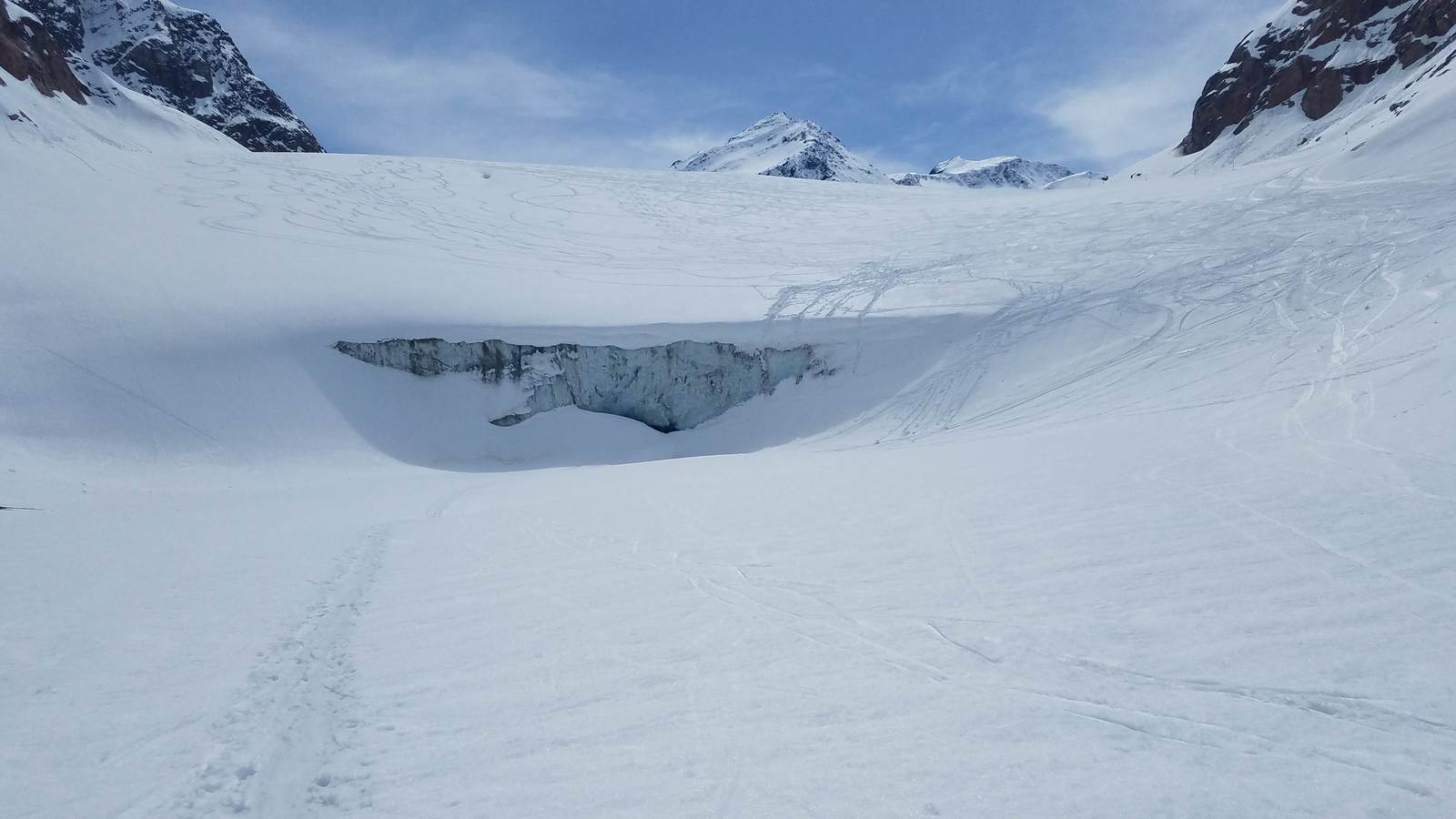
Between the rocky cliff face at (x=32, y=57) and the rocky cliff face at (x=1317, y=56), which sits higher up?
the rocky cliff face at (x=1317, y=56)

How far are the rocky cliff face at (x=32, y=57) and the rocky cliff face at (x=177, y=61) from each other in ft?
147

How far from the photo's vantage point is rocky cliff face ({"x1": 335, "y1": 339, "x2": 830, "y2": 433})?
1770 centimetres

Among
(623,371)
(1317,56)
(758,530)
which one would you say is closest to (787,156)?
(1317,56)

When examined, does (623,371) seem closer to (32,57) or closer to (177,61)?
(32,57)

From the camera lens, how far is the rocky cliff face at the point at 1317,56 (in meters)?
49.5

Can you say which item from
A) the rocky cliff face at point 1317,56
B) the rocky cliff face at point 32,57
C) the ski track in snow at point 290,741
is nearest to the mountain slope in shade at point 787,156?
the rocky cliff face at point 1317,56

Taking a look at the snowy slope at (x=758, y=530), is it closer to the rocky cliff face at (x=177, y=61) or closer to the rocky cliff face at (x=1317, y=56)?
the rocky cliff face at (x=1317, y=56)

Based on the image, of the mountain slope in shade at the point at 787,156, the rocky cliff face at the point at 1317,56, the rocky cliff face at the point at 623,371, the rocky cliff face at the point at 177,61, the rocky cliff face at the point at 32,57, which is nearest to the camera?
the rocky cliff face at the point at 623,371

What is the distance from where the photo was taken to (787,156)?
464 ft

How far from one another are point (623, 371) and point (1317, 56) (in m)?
67.4

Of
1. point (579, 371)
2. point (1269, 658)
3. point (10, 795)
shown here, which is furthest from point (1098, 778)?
point (579, 371)

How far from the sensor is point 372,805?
3082 mm

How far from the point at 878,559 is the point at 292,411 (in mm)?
14121

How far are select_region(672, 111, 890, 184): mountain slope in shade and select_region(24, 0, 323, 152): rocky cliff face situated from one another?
68.6 m
